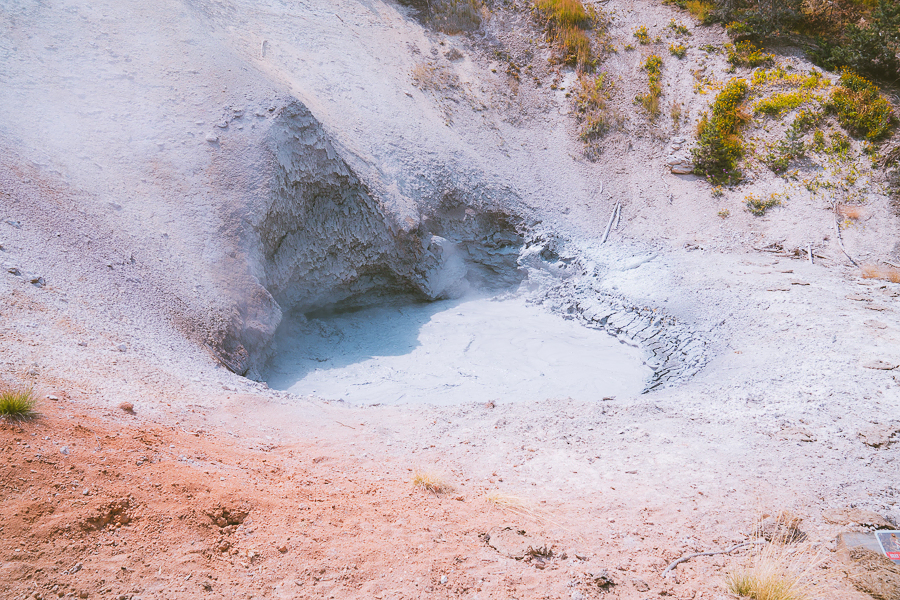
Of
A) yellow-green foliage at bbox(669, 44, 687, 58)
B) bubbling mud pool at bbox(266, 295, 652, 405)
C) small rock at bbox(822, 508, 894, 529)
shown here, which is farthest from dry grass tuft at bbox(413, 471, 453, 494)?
yellow-green foliage at bbox(669, 44, 687, 58)

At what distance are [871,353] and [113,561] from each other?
916 centimetres

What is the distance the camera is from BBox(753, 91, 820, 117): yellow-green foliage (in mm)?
13945

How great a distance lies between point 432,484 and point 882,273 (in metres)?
11.0

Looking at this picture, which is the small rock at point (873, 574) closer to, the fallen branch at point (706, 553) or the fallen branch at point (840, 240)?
the fallen branch at point (706, 553)

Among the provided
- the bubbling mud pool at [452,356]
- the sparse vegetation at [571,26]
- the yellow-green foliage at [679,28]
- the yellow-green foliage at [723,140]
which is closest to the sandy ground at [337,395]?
the bubbling mud pool at [452,356]

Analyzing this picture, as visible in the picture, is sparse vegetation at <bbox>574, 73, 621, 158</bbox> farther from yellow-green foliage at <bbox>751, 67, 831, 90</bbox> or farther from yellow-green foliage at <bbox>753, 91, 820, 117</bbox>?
yellow-green foliage at <bbox>751, 67, 831, 90</bbox>

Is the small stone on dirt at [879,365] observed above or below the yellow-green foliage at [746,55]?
below

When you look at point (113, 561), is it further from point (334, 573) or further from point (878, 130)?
point (878, 130)

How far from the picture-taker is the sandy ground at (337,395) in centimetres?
329

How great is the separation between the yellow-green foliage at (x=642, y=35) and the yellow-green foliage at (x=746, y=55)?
2.37 meters

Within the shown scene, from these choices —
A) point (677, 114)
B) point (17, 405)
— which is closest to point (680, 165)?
point (677, 114)

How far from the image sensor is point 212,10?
12328mm

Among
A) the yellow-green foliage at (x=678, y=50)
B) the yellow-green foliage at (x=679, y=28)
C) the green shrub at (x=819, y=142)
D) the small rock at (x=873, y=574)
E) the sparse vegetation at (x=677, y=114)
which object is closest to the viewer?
the small rock at (x=873, y=574)

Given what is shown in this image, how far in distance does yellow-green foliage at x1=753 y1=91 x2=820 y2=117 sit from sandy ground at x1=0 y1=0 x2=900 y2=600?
224 cm
